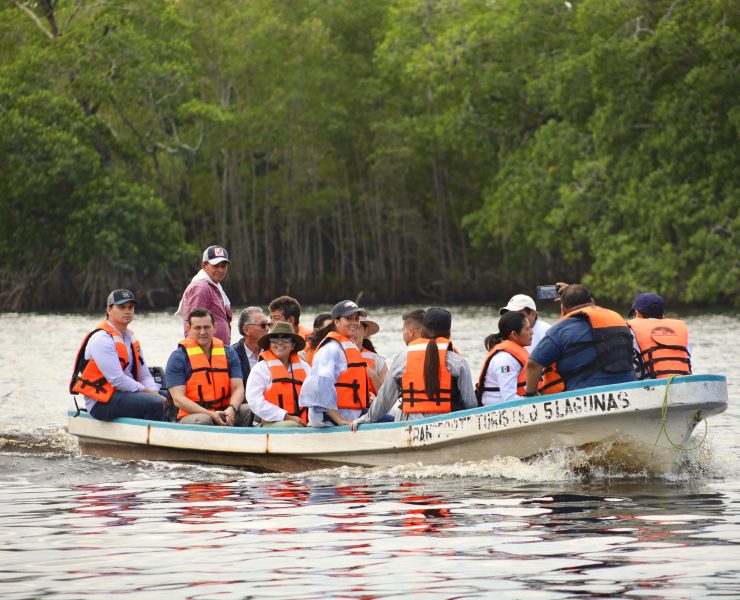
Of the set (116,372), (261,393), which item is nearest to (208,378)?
(261,393)

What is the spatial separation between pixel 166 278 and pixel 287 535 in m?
48.4

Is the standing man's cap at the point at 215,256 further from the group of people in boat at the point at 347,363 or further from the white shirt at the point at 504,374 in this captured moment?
the white shirt at the point at 504,374

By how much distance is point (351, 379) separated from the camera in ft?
39.1

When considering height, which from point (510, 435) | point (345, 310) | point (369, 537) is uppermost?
point (345, 310)

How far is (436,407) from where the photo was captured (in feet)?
37.4

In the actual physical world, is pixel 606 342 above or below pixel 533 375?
above

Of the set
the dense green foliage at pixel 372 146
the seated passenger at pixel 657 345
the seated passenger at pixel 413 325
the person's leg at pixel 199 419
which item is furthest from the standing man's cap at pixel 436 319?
the dense green foliage at pixel 372 146

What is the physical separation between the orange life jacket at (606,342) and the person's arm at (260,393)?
245 centimetres

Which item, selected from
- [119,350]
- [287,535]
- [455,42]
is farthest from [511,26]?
[287,535]

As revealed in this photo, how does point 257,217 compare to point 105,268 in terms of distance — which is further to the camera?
point 257,217

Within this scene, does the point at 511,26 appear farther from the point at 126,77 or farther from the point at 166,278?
the point at 166,278

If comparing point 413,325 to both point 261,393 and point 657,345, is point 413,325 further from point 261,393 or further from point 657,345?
point 657,345

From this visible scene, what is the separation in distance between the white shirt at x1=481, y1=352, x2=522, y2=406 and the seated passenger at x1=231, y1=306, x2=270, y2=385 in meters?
2.34

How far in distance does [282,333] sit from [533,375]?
2.16m
